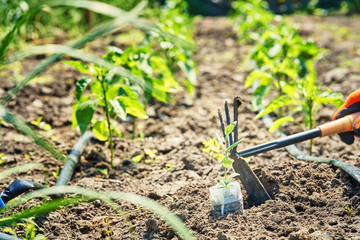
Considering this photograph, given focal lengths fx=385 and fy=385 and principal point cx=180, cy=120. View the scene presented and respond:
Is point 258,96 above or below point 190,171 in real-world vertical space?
above

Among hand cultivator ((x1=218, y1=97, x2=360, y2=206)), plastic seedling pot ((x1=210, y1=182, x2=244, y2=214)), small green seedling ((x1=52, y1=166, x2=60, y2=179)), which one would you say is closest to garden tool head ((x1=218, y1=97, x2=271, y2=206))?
hand cultivator ((x1=218, y1=97, x2=360, y2=206))

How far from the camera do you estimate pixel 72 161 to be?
7.70ft

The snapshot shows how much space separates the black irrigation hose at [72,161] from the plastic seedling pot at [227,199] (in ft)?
2.90

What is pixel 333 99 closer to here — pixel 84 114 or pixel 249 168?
pixel 249 168

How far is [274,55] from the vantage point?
119 inches

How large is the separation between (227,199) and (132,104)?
820 millimetres

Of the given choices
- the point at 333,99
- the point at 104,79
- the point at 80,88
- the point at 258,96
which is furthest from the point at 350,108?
the point at 80,88

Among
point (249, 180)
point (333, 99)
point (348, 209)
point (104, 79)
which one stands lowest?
point (348, 209)

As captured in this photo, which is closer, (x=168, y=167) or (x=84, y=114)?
(x=84, y=114)

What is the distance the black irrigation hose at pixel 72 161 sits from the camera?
7.09 ft

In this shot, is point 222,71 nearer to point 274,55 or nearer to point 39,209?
point 274,55

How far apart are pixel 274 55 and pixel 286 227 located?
1713mm

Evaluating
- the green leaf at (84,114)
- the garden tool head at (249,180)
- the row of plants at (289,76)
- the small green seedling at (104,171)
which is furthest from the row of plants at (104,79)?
the row of plants at (289,76)

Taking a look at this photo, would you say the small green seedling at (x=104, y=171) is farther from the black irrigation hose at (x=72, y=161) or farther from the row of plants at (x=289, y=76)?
the row of plants at (x=289, y=76)
